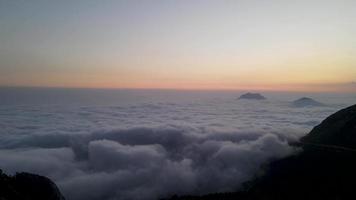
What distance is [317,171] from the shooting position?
349 ft

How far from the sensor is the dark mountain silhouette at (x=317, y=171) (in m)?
91.4

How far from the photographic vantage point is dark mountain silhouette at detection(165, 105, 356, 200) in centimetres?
9143

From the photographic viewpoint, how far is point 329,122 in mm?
145250

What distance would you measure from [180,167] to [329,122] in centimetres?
6733

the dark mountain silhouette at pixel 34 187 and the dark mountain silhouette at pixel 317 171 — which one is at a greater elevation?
the dark mountain silhouette at pixel 34 187

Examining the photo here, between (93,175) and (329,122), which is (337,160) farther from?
(93,175)

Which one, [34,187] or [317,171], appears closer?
[34,187]

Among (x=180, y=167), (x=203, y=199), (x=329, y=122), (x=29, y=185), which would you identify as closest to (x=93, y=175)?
(x=180, y=167)

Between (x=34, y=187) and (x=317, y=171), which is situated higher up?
(x=34, y=187)

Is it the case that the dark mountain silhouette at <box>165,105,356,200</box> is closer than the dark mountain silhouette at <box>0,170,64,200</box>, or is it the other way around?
the dark mountain silhouette at <box>0,170,64,200</box>

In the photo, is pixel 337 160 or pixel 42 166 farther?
pixel 42 166

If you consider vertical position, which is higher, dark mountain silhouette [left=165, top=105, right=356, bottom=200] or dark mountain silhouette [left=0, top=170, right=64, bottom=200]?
dark mountain silhouette [left=0, top=170, right=64, bottom=200]

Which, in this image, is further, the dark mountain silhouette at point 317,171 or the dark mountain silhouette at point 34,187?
the dark mountain silhouette at point 317,171

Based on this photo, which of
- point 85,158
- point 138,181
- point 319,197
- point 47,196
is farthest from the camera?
point 85,158
